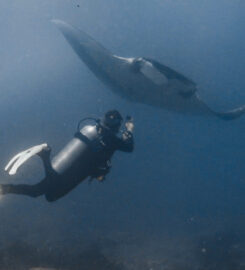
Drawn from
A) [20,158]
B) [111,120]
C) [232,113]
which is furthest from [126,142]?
[232,113]

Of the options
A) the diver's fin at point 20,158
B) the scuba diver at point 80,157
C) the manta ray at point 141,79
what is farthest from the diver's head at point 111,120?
the manta ray at point 141,79

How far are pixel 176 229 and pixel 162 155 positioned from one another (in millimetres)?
23021

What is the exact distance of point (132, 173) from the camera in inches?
1407

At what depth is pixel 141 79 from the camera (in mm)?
9398

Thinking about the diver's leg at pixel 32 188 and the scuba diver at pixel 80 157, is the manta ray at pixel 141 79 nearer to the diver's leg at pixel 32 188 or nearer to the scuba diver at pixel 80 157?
the scuba diver at pixel 80 157

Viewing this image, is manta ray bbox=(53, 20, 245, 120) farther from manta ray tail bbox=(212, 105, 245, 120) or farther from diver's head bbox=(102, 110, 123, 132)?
diver's head bbox=(102, 110, 123, 132)

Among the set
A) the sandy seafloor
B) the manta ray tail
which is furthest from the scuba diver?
the sandy seafloor

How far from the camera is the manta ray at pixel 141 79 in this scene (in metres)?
8.09

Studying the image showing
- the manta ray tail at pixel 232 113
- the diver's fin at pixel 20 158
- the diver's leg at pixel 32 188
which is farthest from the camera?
the manta ray tail at pixel 232 113

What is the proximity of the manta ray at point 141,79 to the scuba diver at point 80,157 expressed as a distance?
290cm

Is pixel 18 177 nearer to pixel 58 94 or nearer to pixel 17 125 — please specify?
pixel 17 125

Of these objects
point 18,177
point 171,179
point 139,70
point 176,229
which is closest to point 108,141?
point 139,70

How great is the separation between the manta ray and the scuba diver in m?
2.90

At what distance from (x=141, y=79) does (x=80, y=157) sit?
4.67 m
